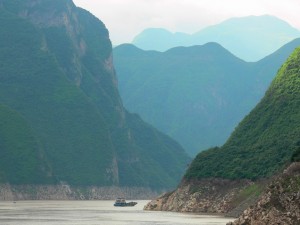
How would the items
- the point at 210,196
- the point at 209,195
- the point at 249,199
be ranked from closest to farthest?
the point at 249,199 → the point at 210,196 → the point at 209,195

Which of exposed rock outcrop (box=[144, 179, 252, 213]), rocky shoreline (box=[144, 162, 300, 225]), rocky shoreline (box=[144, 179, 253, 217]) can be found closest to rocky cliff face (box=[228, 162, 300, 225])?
rocky shoreline (box=[144, 162, 300, 225])

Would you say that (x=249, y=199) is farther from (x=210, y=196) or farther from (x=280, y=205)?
(x=280, y=205)

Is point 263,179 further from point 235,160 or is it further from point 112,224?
point 112,224

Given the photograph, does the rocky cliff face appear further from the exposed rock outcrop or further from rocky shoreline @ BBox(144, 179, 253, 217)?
the exposed rock outcrop

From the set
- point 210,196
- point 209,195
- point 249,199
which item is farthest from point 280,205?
point 209,195

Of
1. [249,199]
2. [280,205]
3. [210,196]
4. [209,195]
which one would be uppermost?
[209,195]

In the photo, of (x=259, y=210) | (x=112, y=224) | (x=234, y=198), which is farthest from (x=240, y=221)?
(x=234, y=198)

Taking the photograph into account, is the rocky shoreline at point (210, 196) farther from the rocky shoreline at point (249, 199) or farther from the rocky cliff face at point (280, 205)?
the rocky cliff face at point (280, 205)

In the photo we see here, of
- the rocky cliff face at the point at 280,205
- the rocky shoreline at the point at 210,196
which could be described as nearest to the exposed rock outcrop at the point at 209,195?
the rocky shoreline at the point at 210,196
